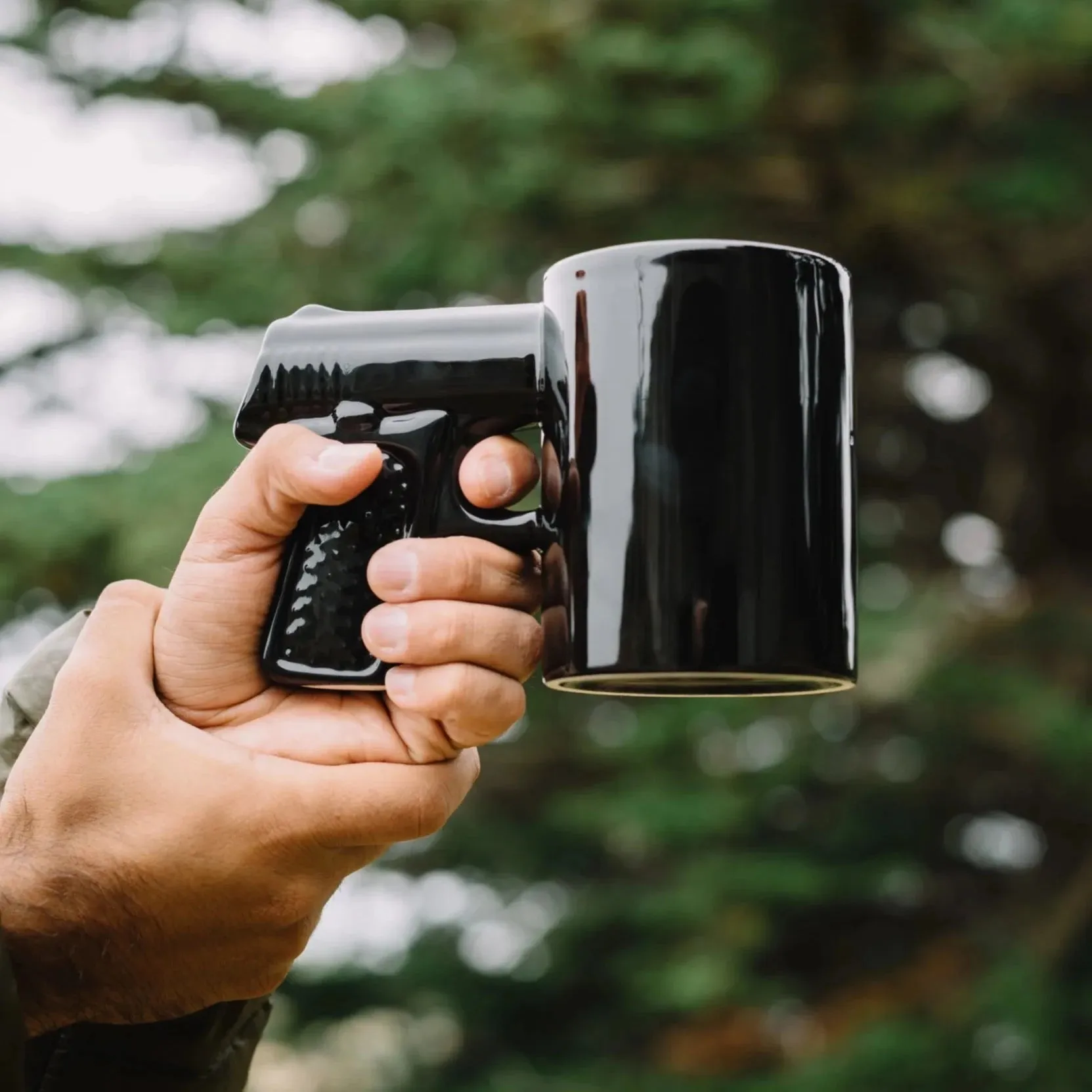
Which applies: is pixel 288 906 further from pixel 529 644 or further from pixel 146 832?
pixel 529 644

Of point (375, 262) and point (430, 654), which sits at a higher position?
point (375, 262)

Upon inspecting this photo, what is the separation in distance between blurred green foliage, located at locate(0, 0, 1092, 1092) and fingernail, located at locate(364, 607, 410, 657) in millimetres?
1969

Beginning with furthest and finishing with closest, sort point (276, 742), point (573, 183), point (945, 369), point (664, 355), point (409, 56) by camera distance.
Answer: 1. point (945, 369)
2. point (409, 56)
3. point (573, 183)
4. point (276, 742)
5. point (664, 355)

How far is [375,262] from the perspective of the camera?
3.34 meters

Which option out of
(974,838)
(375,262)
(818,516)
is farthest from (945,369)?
(818,516)

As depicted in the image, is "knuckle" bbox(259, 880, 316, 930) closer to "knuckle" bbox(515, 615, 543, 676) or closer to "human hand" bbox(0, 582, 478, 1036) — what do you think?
"human hand" bbox(0, 582, 478, 1036)

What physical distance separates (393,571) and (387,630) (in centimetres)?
4

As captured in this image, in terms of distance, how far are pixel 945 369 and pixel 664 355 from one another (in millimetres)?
3262

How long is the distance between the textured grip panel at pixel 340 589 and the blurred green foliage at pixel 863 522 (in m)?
1.92

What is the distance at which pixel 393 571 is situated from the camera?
36.2 inches

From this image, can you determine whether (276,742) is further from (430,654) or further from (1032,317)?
(1032,317)

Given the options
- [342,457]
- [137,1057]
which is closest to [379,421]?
[342,457]

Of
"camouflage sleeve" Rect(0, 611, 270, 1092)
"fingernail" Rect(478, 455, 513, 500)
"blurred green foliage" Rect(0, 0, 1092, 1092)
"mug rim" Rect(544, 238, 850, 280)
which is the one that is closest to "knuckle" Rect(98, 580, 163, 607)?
"camouflage sleeve" Rect(0, 611, 270, 1092)

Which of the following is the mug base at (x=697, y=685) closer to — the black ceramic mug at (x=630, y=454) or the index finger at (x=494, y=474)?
the black ceramic mug at (x=630, y=454)
